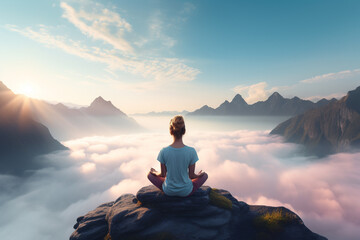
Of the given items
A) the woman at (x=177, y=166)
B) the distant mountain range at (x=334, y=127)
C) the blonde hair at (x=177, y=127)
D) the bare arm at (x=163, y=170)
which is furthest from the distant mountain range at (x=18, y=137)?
the distant mountain range at (x=334, y=127)

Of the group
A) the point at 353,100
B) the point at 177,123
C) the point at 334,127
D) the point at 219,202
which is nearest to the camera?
the point at 177,123

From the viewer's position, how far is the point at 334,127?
545 ft

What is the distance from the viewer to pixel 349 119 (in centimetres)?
15088

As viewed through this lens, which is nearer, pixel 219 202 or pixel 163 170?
pixel 163 170

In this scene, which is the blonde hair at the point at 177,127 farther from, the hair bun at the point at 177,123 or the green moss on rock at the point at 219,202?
the green moss on rock at the point at 219,202

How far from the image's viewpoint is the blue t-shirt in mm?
6254

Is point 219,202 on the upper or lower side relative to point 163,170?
lower

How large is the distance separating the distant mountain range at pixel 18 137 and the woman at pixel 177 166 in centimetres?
17095

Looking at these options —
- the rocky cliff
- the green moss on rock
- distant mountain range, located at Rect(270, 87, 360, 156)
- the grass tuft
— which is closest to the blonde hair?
the rocky cliff

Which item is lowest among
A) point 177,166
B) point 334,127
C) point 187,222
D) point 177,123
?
point 334,127

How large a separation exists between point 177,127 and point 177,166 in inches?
61.4

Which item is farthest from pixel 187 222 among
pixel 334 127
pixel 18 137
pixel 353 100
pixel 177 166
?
pixel 353 100

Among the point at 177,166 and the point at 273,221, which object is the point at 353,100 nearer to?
the point at 273,221

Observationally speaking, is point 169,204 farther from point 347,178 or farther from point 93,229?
point 347,178
